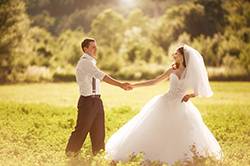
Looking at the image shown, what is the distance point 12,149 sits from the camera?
737 centimetres

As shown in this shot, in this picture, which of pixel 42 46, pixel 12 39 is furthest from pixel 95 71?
pixel 42 46

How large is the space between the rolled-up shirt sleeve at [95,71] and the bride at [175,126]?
0.63 meters

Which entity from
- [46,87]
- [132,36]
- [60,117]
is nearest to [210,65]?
[132,36]

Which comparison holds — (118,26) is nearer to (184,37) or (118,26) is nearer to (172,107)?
(184,37)

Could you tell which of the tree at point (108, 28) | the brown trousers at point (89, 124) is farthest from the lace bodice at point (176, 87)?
the tree at point (108, 28)

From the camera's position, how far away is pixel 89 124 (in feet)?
21.2

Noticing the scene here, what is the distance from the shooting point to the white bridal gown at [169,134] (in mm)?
6184

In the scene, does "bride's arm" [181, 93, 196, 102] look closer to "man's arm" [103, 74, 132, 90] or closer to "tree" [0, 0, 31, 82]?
"man's arm" [103, 74, 132, 90]

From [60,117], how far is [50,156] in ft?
10.3

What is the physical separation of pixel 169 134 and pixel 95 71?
1051mm

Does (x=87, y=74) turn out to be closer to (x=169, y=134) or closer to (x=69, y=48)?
(x=169, y=134)

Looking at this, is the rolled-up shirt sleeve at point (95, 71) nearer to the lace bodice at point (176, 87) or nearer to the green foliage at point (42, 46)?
the lace bodice at point (176, 87)

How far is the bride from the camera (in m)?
6.20

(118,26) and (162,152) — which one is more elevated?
(118,26)
